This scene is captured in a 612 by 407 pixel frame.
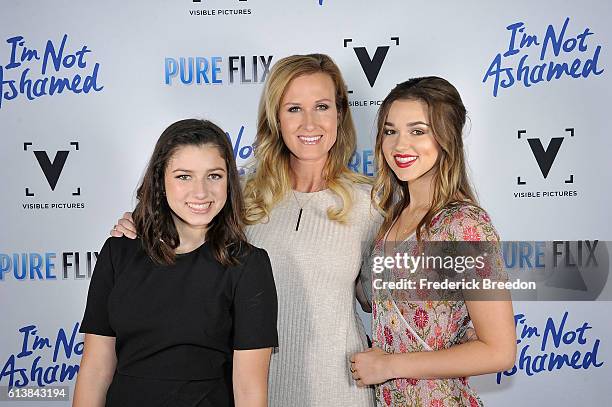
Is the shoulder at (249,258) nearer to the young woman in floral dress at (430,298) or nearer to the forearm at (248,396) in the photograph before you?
the forearm at (248,396)

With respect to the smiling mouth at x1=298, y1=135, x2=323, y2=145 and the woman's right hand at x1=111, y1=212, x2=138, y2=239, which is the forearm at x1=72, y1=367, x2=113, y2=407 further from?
the smiling mouth at x1=298, y1=135, x2=323, y2=145

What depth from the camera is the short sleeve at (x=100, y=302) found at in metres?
1.37

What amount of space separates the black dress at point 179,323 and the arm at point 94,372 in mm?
28

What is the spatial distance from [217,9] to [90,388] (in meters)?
1.55

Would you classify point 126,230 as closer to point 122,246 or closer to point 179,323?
point 122,246

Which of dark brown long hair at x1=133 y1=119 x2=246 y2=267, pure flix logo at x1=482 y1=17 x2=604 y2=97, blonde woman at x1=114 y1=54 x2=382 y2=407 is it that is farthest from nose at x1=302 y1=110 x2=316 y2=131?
pure flix logo at x1=482 y1=17 x2=604 y2=97

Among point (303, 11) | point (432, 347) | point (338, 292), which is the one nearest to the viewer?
point (432, 347)

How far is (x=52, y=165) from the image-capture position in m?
2.46

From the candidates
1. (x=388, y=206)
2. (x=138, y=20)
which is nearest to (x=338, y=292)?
(x=388, y=206)

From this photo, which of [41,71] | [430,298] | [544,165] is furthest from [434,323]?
[41,71]

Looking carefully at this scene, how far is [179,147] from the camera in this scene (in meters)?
1.40

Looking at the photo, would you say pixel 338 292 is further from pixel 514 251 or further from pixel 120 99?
pixel 120 99

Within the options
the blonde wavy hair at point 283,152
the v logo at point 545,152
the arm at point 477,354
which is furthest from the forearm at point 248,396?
the v logo at point 545,152

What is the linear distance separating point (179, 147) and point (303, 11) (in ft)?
3.94
